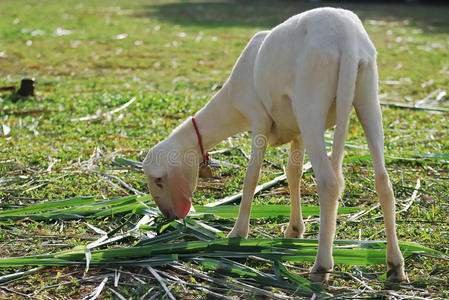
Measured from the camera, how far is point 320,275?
3.58 meters

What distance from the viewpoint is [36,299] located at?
350 centimetres

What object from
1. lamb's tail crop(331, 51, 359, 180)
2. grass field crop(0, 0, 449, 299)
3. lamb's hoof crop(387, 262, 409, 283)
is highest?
lamb's tail crop(331, 51, 359, 180)

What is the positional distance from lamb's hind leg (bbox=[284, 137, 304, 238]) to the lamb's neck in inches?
14.2

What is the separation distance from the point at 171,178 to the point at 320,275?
3.94 feet

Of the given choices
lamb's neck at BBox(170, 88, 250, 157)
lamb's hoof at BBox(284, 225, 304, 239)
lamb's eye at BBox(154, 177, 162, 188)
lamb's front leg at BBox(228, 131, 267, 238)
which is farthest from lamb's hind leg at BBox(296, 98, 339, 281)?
lamb's eye at BBox(154, 177, 162, 188)

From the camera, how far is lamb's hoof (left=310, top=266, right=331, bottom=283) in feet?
11.7

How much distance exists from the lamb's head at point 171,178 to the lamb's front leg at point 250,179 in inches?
14.4

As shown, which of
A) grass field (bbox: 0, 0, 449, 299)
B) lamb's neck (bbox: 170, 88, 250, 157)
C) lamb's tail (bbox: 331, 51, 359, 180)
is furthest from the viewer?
lamb's neck (bbox: 170, 88, 250, 157)

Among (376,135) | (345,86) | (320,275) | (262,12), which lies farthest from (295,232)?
(262,12)

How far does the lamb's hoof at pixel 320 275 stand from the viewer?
358 centimetres

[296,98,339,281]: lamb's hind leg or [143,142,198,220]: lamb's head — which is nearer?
[296,98,339,281]: lamb's hind leg

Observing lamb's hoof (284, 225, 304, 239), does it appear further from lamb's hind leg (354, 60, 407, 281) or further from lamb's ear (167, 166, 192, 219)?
lamb's hind leg (354, 60, 407, 281)

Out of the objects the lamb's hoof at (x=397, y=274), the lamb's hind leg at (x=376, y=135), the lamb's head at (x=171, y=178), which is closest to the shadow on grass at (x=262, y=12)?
the lamb's head at (x=171, y=178)

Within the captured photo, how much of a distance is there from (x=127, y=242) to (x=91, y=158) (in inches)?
73.0
